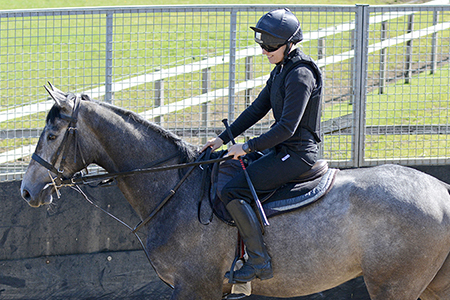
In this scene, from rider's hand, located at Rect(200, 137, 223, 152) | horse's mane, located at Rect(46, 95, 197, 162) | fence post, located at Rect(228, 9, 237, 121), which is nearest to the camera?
horse's mane, located at Rect(46, 95, 197, 162)

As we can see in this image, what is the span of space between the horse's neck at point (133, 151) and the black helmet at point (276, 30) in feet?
3.86

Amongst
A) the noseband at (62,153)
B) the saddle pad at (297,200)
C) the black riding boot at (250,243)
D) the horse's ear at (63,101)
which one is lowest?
the black riding boot at (250,243)

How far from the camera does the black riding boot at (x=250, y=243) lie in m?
4.04

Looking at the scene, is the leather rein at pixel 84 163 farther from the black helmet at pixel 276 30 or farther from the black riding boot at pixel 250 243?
the black helmet at pixel 276 30

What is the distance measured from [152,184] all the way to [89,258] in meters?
2.04

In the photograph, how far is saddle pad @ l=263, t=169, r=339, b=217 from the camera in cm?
414

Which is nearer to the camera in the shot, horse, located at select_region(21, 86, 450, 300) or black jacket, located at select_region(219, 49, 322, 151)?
black jacket, located at select_region(219, 49, 322, 151)

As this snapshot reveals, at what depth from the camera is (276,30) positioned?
13.2 ft

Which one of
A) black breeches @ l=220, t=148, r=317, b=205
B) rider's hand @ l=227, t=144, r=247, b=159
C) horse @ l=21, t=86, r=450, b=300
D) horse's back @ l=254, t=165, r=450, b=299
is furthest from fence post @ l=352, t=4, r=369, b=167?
rider's hand @ l=227, t=144, r=247, b=159

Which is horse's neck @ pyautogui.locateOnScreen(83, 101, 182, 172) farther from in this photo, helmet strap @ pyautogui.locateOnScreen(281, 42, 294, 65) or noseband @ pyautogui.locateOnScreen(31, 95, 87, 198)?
helmet strap @ pyautogui.locateOnScreen(281, 42, 294, 65)

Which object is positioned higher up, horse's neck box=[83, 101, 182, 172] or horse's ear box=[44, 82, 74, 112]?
horse's ear box=[44, 82, 74, 112]

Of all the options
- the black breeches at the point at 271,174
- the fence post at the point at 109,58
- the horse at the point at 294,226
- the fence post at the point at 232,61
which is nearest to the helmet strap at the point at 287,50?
the black breeches at the point at 271,174

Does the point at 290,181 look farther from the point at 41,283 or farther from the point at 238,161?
the point at 41,283

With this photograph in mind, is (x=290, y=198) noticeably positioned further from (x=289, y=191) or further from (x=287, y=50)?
(x=287, y=50)
